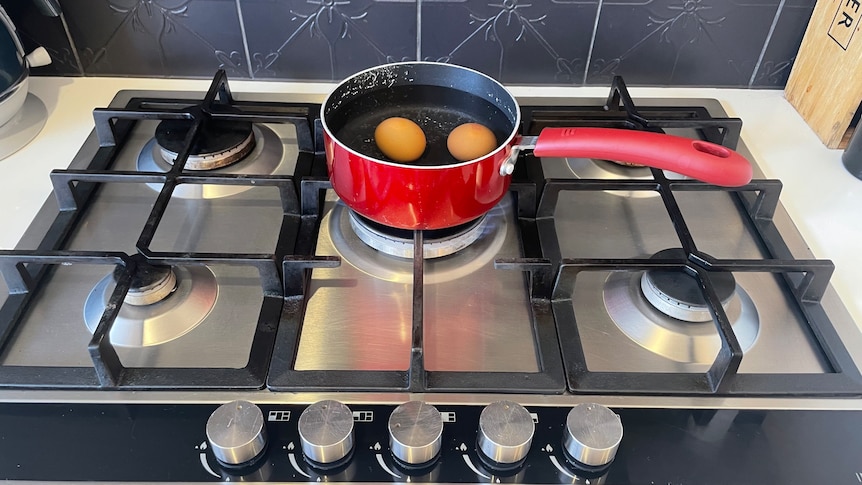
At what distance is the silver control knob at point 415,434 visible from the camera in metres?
0.49

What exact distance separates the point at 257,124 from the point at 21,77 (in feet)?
0.88

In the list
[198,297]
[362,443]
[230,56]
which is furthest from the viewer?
[230,56]

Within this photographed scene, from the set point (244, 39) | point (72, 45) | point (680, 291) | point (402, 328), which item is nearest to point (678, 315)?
point (680, 291)

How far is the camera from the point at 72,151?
0.81 m

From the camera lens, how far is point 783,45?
90 centimetres

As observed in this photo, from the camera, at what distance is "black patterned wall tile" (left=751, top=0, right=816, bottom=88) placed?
0.86 meters

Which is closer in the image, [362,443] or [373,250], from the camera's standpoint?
[362,443]

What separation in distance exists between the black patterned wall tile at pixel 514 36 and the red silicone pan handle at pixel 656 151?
0.99ft

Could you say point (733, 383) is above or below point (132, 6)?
below

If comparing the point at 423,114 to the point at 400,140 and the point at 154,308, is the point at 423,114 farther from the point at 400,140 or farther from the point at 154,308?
the point at 154,308

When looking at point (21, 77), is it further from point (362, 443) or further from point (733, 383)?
point (733, 383)

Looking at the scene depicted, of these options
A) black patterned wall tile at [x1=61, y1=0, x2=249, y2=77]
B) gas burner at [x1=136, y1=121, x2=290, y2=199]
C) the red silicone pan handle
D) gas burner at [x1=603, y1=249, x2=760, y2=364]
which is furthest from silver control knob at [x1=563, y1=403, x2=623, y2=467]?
black patterned wall tile at [x1=61, y1=0, x2=249, y2=77]

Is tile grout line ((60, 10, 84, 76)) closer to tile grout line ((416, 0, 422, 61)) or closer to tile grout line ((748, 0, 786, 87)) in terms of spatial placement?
tile grout line ((416, 0, 422, 61))

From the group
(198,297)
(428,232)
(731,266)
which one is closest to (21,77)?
(198,297)
